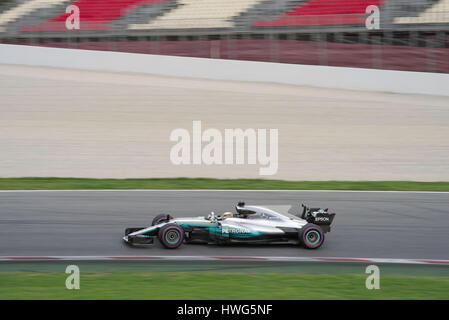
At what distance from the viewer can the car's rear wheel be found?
761 centimetres

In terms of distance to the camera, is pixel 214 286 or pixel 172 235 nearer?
pixel 214 286

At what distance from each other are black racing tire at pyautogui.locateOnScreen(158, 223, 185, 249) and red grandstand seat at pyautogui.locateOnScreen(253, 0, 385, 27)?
14243 millimetres

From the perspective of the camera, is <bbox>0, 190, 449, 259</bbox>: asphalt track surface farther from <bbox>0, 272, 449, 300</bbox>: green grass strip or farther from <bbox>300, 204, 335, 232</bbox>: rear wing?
<bbox>0, 272, 449, 300</bbox>: green grass strip

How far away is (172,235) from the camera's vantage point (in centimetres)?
764

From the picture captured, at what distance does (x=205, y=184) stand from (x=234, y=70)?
26.6 ft

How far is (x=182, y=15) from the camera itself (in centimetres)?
2352

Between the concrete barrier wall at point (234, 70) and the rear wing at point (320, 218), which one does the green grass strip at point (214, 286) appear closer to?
the rear wing at point (320, 218)

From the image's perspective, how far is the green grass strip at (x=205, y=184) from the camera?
11805mm

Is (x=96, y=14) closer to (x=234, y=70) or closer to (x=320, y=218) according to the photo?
(x=234, y=70)

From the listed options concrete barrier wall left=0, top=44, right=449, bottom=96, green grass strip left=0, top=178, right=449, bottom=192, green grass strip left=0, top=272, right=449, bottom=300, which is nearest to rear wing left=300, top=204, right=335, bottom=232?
green grass strip left=0, top=272, right=449, bottom=300

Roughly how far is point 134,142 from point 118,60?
653 cm

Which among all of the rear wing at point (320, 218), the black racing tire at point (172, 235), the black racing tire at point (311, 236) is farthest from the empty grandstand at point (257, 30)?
the black racing tire at point (172, 235)

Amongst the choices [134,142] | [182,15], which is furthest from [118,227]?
[182,15]

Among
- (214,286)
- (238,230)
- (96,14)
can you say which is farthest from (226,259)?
(96,14)
